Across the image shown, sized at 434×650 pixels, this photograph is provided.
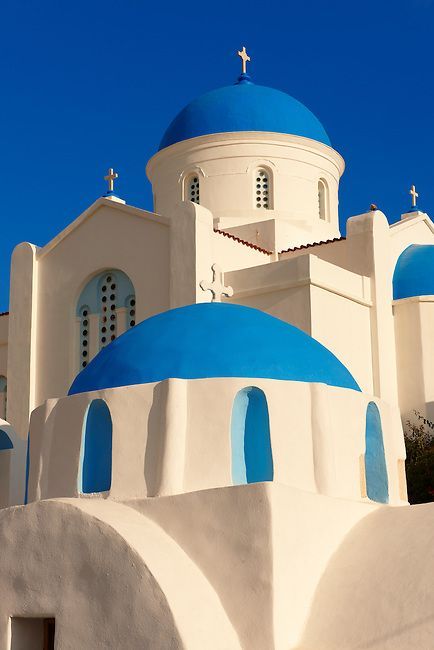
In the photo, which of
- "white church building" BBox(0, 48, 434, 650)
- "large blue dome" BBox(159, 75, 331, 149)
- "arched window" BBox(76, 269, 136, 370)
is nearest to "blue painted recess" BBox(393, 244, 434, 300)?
"large blue dome" BBox(159, 75, 331, 149)

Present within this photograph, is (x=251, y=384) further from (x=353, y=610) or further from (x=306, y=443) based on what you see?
(x=353, y=610)

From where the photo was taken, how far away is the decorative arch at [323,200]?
2195 centimetres

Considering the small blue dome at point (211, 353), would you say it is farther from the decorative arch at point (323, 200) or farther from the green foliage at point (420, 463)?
the decorative arch at point (323, 200)

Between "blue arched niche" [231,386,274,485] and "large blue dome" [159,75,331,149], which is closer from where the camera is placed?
"blue arched niche" [231,386,274,485]

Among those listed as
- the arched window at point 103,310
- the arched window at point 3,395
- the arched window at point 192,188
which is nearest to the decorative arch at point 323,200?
the arched window at point 192,188

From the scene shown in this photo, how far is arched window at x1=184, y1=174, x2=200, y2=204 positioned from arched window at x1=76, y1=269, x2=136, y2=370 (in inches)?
137

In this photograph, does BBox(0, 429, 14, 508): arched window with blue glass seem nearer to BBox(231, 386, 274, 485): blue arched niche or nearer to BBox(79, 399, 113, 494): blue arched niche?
BBox(79, 399, 113, 494): blue arched niche

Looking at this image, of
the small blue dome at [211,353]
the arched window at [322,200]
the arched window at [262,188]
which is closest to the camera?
the small blue dome at [211,353]

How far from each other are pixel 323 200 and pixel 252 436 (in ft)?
45.9

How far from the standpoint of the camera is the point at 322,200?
22094 mm

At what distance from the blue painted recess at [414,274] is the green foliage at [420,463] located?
236 centimetres

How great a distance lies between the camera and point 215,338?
911 centimetres

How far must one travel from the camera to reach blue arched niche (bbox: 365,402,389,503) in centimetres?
939

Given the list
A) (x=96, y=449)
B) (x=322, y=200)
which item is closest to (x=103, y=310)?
(x=322, y=200)
